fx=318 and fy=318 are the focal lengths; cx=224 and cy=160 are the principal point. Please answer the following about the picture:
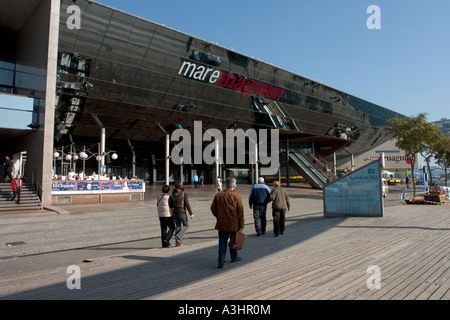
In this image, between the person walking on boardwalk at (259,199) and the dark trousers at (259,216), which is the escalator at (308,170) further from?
the person walking on boardwalk at (259,199)

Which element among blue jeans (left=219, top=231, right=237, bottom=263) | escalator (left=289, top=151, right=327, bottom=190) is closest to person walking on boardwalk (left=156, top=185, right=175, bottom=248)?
blue jeans (left=219, top=231, right=237, bottom=263)

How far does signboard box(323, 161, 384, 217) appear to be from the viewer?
11977mm

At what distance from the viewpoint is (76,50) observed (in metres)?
21.7

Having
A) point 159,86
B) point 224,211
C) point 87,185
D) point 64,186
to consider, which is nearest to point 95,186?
point 87,185

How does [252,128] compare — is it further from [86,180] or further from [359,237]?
[359,237]

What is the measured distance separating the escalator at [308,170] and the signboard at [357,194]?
23035 millimetres

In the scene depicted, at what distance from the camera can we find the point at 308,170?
38.2 meters

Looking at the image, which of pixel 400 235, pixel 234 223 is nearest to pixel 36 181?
pixel 234 223

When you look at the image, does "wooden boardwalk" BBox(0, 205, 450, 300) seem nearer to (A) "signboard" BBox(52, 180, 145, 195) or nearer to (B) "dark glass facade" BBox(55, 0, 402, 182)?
(A) "signboard" BBox(52, 180, 145, 195)

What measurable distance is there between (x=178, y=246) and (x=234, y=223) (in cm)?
265

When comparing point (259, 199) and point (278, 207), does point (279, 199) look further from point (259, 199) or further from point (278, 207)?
point (259, 199)

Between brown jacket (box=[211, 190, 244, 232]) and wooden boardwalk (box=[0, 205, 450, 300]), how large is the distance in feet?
2.33

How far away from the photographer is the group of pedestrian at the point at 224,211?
564cm

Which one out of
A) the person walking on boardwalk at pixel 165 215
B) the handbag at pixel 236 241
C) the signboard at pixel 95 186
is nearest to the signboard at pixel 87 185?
the signboard at pixel 95 186
